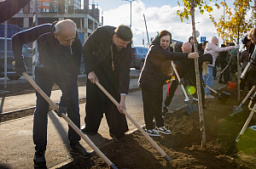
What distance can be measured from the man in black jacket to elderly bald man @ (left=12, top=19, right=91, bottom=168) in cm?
64

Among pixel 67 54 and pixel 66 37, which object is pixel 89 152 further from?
pixel 66 37

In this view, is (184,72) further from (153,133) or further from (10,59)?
(10,59)

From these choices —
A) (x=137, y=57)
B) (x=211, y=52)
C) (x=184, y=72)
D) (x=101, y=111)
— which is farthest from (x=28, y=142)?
(x=137, y=57)

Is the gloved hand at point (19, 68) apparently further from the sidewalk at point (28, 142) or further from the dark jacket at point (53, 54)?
the sidewalk at point (28, 142)

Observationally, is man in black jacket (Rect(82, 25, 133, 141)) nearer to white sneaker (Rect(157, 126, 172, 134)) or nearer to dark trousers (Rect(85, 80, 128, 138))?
dark trousers (Rect(85, 80, 128, 138))

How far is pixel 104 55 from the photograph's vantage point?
Result: 412 centimetres

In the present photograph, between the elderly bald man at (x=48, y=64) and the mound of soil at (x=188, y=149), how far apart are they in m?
0.48

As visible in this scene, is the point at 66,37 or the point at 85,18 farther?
the point at 85,18

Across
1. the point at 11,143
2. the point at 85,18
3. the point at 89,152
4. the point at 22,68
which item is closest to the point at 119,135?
the point at 89,152

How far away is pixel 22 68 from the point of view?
3000 mm

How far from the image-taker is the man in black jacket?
13.0 feet

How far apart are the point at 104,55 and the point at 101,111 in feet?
2.97

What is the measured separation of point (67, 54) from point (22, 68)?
1.74 feet

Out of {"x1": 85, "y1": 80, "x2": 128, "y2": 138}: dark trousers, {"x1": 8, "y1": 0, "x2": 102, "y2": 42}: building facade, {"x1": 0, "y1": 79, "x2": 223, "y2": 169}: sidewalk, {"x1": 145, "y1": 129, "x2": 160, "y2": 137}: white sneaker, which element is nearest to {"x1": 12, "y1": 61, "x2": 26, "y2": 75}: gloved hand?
{"x1": 0, "y1": 79, "x2": 223, "y2": 169}: sidewalk
